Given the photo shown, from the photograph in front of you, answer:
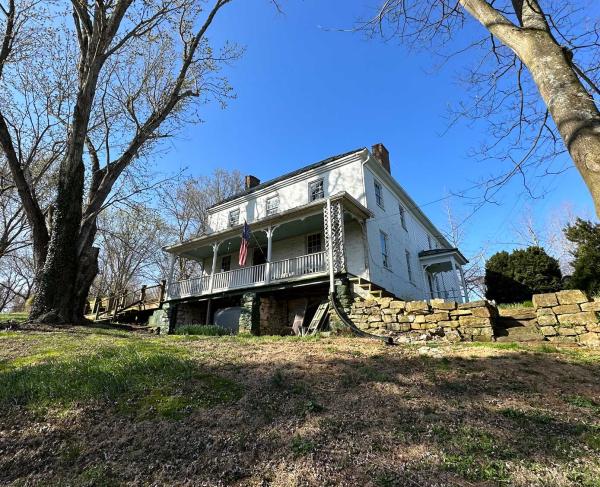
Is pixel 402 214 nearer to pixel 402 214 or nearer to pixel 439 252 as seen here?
pixel 402 214

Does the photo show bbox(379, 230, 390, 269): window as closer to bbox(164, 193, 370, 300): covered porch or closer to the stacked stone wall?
bbox(164, 193, 370, 300): covered porch

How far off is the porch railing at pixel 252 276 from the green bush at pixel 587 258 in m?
8.20

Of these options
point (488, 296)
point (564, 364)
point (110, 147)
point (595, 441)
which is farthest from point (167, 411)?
point (488, 296)

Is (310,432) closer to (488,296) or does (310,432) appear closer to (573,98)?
(573,98)

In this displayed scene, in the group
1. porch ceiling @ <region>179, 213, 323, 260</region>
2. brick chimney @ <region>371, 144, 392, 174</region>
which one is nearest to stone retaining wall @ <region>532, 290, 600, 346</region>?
porch ceiling @ <region>179, 213, 323, 260</region>

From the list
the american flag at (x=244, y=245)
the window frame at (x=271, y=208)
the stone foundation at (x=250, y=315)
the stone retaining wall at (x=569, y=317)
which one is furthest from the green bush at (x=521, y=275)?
the american flag at (x=244, y=245)

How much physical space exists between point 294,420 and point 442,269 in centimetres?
1890

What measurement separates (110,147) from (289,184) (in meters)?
7.95

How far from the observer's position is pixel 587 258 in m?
11.0

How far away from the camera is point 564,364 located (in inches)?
213

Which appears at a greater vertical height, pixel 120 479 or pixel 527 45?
pixel 527 45

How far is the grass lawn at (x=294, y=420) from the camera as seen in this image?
2562mm

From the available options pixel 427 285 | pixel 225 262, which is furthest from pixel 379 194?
pixel 225 262

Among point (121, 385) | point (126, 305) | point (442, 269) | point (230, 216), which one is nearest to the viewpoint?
point (121, 385)
